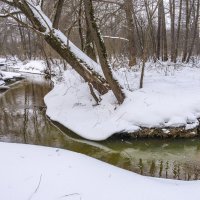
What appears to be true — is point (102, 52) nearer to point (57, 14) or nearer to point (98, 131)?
point (57, 14)

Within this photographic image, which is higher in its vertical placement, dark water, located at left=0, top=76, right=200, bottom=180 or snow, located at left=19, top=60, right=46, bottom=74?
snow, located at left=19, top=60, right=46, bottom=74

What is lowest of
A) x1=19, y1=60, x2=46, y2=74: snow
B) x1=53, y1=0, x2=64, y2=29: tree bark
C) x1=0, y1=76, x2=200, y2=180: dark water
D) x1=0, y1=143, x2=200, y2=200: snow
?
x1=0, y1=76, x2=200, y2=180: dark water

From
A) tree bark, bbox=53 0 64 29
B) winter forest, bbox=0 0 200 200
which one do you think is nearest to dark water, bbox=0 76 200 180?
winter forest, bbox=0 0 200 200

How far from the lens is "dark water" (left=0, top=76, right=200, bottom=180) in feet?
24.0

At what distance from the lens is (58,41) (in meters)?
10.4

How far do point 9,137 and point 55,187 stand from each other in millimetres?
5804

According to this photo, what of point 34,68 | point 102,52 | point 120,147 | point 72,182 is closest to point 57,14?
point 102,52

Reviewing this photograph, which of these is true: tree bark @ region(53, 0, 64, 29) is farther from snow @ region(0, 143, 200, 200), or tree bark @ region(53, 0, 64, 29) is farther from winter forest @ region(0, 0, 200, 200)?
snow @ region(0, 143, 200, 200)

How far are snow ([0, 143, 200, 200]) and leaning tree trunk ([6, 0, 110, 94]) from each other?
Result: 5.29 m

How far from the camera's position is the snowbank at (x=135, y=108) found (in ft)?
30.2

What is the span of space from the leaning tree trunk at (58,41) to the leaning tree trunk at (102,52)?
2.75 feet

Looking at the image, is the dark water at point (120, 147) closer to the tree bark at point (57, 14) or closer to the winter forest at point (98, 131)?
the winter forest at point (98, 131)

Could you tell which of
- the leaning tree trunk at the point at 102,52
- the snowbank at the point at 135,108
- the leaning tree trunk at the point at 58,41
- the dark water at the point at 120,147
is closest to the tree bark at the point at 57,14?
the leaning tree trunk at the point at 58,41

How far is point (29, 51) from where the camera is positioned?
38.3 metres
